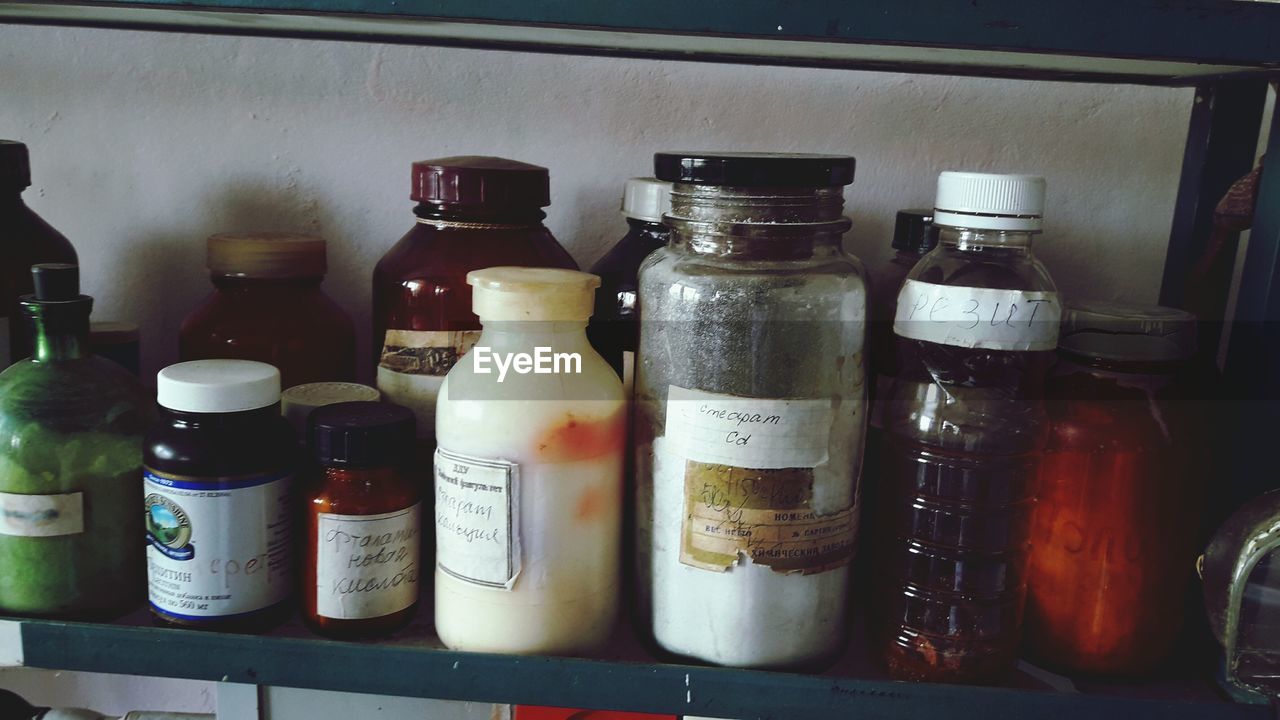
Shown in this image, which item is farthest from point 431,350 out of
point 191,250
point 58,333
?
point 191,250

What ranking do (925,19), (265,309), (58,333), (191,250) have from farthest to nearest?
(191,250), (265,309), (58,333), (925,19)

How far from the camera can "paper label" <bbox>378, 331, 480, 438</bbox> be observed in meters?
0.62

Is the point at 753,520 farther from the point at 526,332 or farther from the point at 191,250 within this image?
the point at 191,250

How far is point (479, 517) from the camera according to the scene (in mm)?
538

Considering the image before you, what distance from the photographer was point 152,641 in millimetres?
547

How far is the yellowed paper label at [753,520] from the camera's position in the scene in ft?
1.72

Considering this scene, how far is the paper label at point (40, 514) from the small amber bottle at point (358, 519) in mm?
142

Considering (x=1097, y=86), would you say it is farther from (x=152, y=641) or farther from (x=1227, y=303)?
(x=152, y=641)

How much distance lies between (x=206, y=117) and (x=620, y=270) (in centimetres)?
41

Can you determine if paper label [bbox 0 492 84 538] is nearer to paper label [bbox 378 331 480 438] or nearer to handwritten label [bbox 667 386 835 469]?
paper label [bbox 378 331 480 438]

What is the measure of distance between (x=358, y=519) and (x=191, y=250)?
39 centimetres

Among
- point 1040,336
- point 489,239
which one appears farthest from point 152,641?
point 1040,336

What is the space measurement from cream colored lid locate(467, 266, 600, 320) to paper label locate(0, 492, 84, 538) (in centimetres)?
28

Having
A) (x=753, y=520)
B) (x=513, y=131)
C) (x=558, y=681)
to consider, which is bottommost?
(x=558, y=681)
